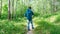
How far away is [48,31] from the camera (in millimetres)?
12461

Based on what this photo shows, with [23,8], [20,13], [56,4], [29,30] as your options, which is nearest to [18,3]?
[23,8]

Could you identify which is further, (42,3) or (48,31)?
→ (42,3)

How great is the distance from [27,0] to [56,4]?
23.1 ft

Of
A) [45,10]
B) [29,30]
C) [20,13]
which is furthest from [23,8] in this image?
[29,30]

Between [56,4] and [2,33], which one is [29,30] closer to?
[2,33]

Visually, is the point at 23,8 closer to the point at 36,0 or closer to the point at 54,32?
the point at 36,0

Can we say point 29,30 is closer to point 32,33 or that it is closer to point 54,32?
point 32,33

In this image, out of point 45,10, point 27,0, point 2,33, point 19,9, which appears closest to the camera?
point 2,33

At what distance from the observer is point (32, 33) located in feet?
40.6

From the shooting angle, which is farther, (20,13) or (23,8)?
(23,8)

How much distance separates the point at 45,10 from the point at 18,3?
6.57m

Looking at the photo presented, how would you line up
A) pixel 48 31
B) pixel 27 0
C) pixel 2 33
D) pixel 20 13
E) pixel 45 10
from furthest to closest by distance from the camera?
1. pixel 27 0
2. pixel 45 10
3. pixel 20 13
4. pixel 48 31
5. pixel 2 33

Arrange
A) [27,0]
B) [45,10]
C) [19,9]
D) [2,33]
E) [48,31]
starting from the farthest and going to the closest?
[27,0], [45,10], [19,9], [48,31], [2,33]

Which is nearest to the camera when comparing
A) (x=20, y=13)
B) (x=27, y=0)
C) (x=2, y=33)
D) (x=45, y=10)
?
(x=2, y=33)
